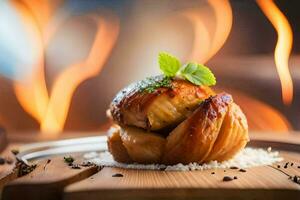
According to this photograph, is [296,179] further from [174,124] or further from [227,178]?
[174,124]

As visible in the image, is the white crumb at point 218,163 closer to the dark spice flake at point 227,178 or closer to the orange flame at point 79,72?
the dark spice flake at point 227,178

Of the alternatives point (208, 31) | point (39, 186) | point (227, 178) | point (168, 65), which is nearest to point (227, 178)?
point (227, 178)

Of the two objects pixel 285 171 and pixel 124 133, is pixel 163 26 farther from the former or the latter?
pixel 285 171

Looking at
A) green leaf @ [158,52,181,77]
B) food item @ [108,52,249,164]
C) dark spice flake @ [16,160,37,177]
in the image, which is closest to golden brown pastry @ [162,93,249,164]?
food item @ [108,52,249,164]

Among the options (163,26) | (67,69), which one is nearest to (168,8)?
(163,26)

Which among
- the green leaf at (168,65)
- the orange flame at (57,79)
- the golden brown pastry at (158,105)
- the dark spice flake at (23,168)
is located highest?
the orange flame at (57,79)

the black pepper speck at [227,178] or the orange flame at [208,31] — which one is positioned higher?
the orange flame at [208,31]

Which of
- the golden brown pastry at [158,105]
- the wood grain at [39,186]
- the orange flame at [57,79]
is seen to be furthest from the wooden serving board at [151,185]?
the orange flame at [57,79]
